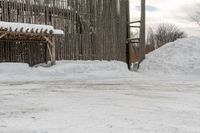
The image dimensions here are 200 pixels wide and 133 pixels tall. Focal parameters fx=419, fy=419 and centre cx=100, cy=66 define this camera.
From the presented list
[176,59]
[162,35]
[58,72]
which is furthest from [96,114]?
[162,35]

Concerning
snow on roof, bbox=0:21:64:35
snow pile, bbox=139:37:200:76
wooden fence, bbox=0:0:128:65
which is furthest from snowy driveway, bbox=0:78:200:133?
snow pile, bbox=139:37:200:76

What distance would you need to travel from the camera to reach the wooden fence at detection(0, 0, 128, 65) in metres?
20.6

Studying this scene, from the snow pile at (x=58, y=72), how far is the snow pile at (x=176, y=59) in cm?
264

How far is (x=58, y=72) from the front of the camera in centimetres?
1911

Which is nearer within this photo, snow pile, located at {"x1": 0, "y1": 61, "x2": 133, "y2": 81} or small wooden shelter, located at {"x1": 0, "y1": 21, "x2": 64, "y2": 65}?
snow pile, located at {"x1": 0, "y1": 61, "x2": 133, "y2": 81}

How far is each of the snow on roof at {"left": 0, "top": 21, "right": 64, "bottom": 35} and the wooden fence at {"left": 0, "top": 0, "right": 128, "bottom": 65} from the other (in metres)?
1.25

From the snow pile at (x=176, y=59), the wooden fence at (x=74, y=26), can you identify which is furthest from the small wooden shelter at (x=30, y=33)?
the snow pile at (x=176, y=59)

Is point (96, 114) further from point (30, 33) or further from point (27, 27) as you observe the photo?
point (27, 27)

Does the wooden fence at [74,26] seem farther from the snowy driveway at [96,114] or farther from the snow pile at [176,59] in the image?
the snowy driveway at [96,114]

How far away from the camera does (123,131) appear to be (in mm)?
5625

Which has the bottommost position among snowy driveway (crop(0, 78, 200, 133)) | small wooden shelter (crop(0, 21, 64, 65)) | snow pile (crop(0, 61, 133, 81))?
snow pile (crop(0, 61, 133, 81))

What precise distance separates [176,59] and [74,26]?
6264 millimetres

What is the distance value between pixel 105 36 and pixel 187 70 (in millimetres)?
5385

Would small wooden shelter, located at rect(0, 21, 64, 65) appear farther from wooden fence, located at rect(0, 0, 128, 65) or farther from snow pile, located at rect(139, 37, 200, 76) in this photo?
snow pile, located at rect(139, 37, 200, 76)
